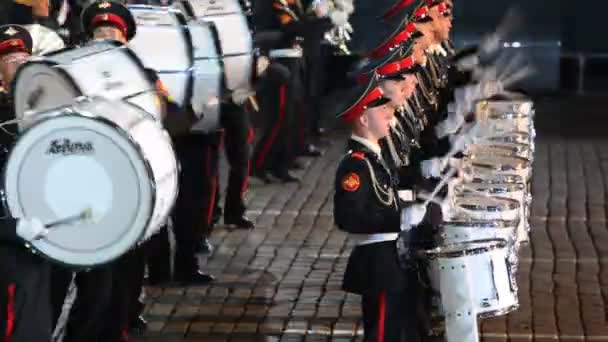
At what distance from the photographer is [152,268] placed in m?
9.20

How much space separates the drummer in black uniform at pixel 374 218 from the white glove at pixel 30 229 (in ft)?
4.58

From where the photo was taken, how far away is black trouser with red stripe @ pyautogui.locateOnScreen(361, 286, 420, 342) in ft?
21.9

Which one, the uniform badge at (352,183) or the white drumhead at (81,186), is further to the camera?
the uniform badge at (352,183)

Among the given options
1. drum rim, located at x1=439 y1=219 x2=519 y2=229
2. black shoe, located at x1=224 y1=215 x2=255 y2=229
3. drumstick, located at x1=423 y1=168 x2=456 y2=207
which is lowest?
black shoe, located at x1=224 y1=215 x2=255 y2=229

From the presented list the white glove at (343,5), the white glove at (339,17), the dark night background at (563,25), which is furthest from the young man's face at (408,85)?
the dark night background at (563,25)

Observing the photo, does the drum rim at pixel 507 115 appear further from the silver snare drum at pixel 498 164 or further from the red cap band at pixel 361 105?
the red cap band at pixel 361 105

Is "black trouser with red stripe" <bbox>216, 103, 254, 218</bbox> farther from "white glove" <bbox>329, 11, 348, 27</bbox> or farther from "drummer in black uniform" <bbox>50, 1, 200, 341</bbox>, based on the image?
"white glove" <bbox>329, 11, 348, 27</bbox>

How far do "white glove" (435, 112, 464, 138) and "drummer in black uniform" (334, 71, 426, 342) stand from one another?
2328 millimetres

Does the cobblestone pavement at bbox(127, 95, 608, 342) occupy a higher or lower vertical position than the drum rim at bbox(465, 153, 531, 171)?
lower

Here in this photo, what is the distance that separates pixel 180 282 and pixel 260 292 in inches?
22.1

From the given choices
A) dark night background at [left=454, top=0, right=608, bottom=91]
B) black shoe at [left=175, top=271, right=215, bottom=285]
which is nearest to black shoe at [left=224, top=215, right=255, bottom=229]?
black shoe at [left=175, top=271, right=215, bottom=285]

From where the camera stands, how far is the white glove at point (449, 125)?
9062 mm

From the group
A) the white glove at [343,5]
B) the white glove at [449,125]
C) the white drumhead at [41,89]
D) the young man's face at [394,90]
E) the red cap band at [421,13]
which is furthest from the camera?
the white glove at [343,5]

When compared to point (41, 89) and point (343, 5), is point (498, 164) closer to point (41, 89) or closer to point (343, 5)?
point (41, 89)
